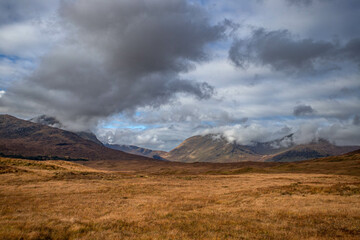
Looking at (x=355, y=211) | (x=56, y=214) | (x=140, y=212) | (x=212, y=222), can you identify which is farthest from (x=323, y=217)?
(x=56, y=214)

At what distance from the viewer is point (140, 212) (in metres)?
18.8

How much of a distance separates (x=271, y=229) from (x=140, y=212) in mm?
10054

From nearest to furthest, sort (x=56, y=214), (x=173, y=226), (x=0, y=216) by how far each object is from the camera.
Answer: (x=173, y=226) → (x=0, y=216) → (x=56, y=214)

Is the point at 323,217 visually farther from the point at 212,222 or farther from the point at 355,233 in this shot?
the point at 212,222

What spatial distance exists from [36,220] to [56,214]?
7.48 feet

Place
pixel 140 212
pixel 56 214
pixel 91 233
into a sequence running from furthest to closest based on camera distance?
1. pixel 140 212
2. pixel 56 214
3. pixel 91 233

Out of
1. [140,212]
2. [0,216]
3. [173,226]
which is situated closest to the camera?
[173,226]

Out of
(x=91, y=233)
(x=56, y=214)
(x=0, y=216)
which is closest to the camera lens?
(x=91, y=233)

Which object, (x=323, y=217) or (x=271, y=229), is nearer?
(x=271, y=229)

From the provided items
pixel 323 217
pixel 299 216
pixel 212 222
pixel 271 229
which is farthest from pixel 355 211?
pixel 212 222

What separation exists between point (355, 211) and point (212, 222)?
11.9 meters

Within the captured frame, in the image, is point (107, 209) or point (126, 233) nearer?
point (126, 233)

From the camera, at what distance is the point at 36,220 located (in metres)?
15.3

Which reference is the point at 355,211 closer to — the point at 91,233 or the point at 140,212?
the point at 140,212
